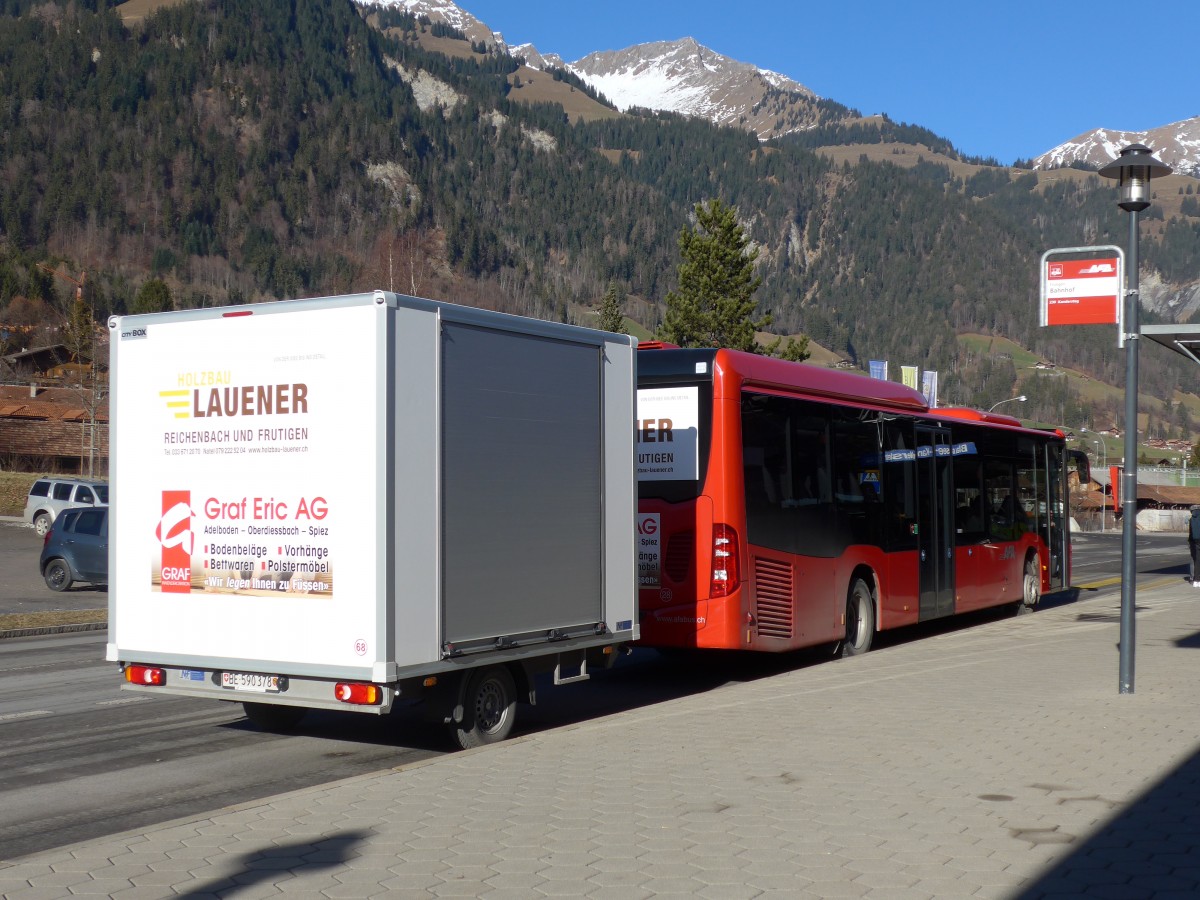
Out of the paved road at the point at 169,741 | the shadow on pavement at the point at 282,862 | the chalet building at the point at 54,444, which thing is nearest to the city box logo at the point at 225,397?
the paved road at the point at 169,741

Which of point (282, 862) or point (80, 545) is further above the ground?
point (80, 545)

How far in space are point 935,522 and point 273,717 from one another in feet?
31.9

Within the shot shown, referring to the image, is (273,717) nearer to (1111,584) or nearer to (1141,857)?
(1141,857)

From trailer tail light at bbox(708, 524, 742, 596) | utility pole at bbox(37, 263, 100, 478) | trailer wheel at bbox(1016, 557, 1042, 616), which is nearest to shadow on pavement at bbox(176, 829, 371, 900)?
trailer tail light at bbox(708, 524, 742, 596)

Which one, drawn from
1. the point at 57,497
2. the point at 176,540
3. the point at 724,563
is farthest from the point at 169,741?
the point at 57,497

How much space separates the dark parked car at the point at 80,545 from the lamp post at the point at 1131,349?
63.5 feet

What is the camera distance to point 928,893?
18.4ft

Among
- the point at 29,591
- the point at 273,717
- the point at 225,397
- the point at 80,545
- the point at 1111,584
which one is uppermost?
the point at 225,397

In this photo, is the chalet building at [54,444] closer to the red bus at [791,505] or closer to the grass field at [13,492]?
the grass field at [13,492]

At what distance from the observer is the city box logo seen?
8.77 metres

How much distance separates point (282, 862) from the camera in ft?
20.1

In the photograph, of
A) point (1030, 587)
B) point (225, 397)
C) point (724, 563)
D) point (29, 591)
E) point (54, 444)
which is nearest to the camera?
point (225, 397)

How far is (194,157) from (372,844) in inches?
7352

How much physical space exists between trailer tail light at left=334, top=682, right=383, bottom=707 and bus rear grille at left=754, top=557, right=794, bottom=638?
5186mm
